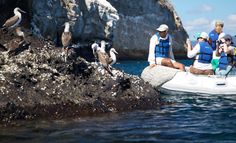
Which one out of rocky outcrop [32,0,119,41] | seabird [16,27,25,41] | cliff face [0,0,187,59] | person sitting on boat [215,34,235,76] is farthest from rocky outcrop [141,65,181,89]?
rocky outcrop [32,0,119,41]

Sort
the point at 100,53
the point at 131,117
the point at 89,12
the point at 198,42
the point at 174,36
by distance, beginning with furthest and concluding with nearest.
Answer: the point at 174,36 → the point at 89,12 → the point at 198,42 → the point at 100,53 → the point at 131,117

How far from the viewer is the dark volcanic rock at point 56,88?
32.2ft

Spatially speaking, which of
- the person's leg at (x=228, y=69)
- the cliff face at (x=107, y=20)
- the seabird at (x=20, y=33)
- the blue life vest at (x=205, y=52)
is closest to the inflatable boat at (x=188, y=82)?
the person's leg at (x=228, y=69)

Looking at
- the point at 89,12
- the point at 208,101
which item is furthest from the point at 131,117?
the point at 89,12

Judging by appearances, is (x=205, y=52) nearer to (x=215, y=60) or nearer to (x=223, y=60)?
(x=223, y=60)

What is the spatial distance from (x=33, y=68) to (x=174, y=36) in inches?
2494

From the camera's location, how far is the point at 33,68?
34.7 ft

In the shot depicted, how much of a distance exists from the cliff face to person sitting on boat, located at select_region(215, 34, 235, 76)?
6676 mm

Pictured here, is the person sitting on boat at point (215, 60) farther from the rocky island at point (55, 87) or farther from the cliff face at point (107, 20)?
the cliff face at point (107, 20)

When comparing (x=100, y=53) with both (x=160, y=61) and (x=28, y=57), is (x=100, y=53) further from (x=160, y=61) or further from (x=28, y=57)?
(x=160, y=61)

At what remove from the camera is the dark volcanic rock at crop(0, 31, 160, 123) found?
9.81 meters

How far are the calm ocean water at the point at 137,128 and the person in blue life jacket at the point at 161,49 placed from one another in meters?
5.01

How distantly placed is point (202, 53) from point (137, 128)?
715 cm

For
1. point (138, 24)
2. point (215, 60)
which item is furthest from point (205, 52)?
point (138, 24)
